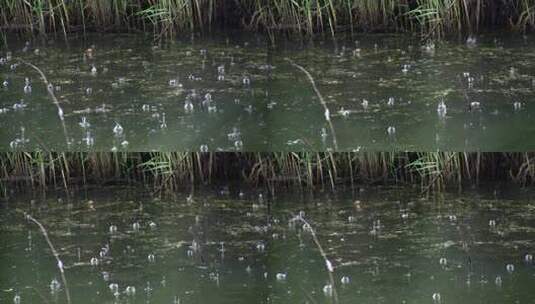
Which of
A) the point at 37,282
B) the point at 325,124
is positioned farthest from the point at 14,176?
the point at 325,124

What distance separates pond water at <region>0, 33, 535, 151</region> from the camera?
135 inches

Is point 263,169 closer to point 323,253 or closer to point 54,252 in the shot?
point 323,253

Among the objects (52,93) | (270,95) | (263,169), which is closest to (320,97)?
(270,95)

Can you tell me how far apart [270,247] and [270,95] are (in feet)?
1.55

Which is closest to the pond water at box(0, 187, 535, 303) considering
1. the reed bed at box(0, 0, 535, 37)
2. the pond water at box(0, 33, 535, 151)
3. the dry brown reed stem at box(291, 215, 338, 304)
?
the dry brown reed stem at box(291, 215, 338, 304)

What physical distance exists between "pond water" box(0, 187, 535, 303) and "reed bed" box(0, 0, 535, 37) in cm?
51

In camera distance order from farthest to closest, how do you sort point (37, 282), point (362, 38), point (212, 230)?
point (362, 38)
point (212, 230)
point (37, 282)

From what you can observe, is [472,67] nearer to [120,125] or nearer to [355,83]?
[355,83]

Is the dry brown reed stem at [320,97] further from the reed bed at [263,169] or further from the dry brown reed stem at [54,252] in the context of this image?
the dry brown reed stem at [54,252]

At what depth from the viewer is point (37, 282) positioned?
3.18m

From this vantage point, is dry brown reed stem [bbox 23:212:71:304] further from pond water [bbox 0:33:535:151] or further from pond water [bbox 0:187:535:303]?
pond water [bbox 0:33:535:151]

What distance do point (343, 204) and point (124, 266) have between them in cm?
70

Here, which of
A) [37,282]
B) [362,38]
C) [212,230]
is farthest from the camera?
[362,38]

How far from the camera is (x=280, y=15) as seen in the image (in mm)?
3633
